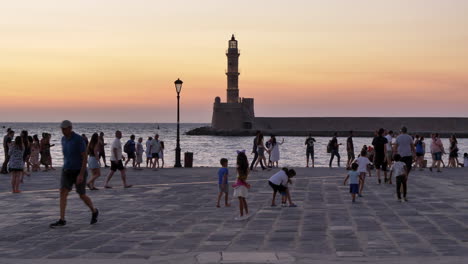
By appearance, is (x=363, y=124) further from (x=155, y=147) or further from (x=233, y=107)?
(x=155, y=147)

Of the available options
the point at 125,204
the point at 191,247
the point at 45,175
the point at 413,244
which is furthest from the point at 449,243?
the point at 45,175

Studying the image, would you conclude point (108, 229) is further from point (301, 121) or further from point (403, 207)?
point (301, 121)

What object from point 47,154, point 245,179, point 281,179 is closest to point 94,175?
point 281,179

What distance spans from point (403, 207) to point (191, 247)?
5.86 meters

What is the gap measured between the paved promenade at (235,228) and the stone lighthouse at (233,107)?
99.5 m

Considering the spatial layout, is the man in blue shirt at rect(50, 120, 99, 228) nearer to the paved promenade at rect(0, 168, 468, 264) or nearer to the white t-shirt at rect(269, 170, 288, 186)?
the paved promenade at rect(0, 168, 468, 264)

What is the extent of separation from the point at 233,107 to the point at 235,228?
111m

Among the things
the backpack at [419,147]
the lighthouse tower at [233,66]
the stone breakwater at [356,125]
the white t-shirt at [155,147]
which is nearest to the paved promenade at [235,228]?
the white t-shirt at [155,147]

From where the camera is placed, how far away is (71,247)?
338 inches

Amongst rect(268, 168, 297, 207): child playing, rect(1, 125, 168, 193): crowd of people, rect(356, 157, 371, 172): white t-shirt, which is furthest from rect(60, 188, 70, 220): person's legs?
rect(356, 157, 371, 172): white t-shirt

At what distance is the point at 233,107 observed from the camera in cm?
12069

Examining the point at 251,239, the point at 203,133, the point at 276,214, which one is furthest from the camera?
the point at 203,133

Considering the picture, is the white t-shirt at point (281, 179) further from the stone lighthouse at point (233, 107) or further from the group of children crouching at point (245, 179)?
the stone lighthouse at point (233, 107)

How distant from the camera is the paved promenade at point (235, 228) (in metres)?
7.96
